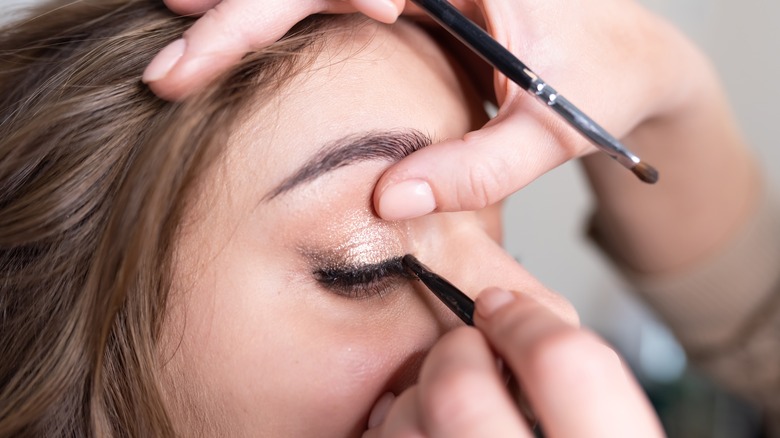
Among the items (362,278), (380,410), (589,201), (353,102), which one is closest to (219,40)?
(353,102)

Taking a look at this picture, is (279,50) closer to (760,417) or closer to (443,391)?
(443,391)

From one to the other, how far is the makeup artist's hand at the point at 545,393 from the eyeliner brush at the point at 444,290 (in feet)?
0.31

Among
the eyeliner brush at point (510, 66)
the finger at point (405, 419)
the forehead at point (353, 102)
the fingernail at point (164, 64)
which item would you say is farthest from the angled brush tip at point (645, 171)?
the fingernail at point (164, 64)

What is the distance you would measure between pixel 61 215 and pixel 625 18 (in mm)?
578

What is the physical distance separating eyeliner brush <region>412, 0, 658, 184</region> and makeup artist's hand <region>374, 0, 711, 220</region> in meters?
0.04

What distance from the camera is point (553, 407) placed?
A: 1.34 ft

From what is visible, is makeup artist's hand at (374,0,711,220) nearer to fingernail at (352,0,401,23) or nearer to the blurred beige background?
fingernail at (352,0,401,23)

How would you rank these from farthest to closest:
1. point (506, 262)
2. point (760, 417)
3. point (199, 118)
A: point (760, 417), point (506, 262), point (199, 118)

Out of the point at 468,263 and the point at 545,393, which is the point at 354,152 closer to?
the point at 468,263

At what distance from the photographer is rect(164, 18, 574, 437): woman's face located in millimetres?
564

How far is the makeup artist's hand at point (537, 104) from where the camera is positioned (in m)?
0.56

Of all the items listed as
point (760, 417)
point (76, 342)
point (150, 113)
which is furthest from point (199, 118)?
point (760, 417)

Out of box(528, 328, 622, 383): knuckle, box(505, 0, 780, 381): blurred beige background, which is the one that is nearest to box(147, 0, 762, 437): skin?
box(528, 328, 622, 383): knuckle

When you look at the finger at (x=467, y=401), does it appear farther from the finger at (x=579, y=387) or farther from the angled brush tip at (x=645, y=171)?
the angled brush tip at (x=645, y=171)
